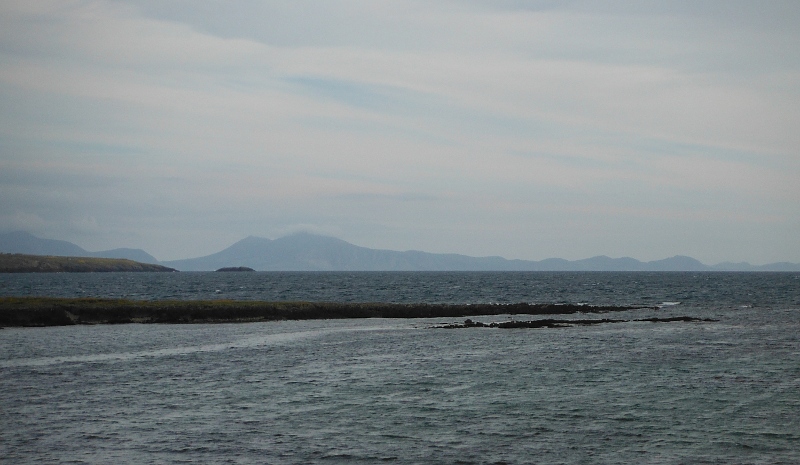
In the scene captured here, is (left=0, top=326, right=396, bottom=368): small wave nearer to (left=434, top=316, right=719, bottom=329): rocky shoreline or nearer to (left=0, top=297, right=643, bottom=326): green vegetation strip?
(left=434, top=316, right=719, bottom=329): rocky shoreline

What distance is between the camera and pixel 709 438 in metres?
27.2

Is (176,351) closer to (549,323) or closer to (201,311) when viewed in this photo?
(201,311)

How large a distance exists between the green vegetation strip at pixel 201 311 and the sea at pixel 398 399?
9.01 meters

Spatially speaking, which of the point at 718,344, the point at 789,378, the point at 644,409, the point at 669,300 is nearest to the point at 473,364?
the point at 644,409

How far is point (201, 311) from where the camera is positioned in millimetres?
79938

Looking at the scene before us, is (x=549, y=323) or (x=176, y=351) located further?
(x=549, y=323)

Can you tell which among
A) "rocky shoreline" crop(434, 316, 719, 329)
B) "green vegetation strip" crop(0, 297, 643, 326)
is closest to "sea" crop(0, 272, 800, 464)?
"green vegetation strip" crop(0, 297, 643, 326)

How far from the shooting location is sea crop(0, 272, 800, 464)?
2531 cm

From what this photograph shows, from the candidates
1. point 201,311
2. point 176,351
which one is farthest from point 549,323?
point 176,351

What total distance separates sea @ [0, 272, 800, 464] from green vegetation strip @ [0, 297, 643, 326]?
29.6 feet

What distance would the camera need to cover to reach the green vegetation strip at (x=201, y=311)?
2810 inches

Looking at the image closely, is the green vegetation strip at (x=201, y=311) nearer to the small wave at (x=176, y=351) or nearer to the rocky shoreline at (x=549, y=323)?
the rocky shoreline at (x=549, y=323)

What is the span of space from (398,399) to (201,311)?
167 feet

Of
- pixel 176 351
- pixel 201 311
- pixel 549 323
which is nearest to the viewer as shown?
pixel 176 351
